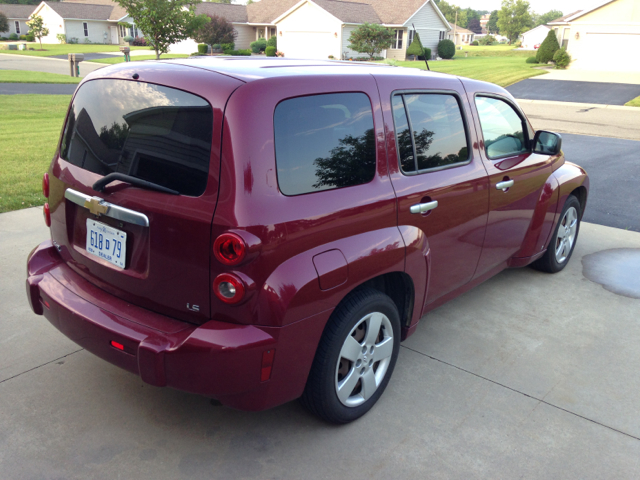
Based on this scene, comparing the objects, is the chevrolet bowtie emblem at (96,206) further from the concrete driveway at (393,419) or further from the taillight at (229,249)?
the concrete driveway at (393,419)

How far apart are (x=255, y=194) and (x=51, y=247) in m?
1.61

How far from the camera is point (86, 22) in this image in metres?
65.0

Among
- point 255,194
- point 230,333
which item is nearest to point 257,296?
point 230,333

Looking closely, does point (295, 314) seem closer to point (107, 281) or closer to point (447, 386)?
point (107, 281)

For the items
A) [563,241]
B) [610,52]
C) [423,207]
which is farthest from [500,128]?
[610,52]

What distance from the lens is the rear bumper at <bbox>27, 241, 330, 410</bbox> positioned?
240cm

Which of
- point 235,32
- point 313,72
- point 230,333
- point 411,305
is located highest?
point 235,32

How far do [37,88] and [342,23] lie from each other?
93.0 ft

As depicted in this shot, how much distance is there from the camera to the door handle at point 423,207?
3.14 m

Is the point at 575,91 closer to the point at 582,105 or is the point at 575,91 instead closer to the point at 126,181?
the point at 582,105

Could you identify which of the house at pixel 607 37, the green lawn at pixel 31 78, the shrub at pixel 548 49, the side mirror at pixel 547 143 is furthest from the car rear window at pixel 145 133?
the shrub at pixel 548 49

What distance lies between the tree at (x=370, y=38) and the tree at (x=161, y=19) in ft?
58.6

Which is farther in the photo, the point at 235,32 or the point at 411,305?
the point at 235,32

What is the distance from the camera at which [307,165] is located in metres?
2.62
